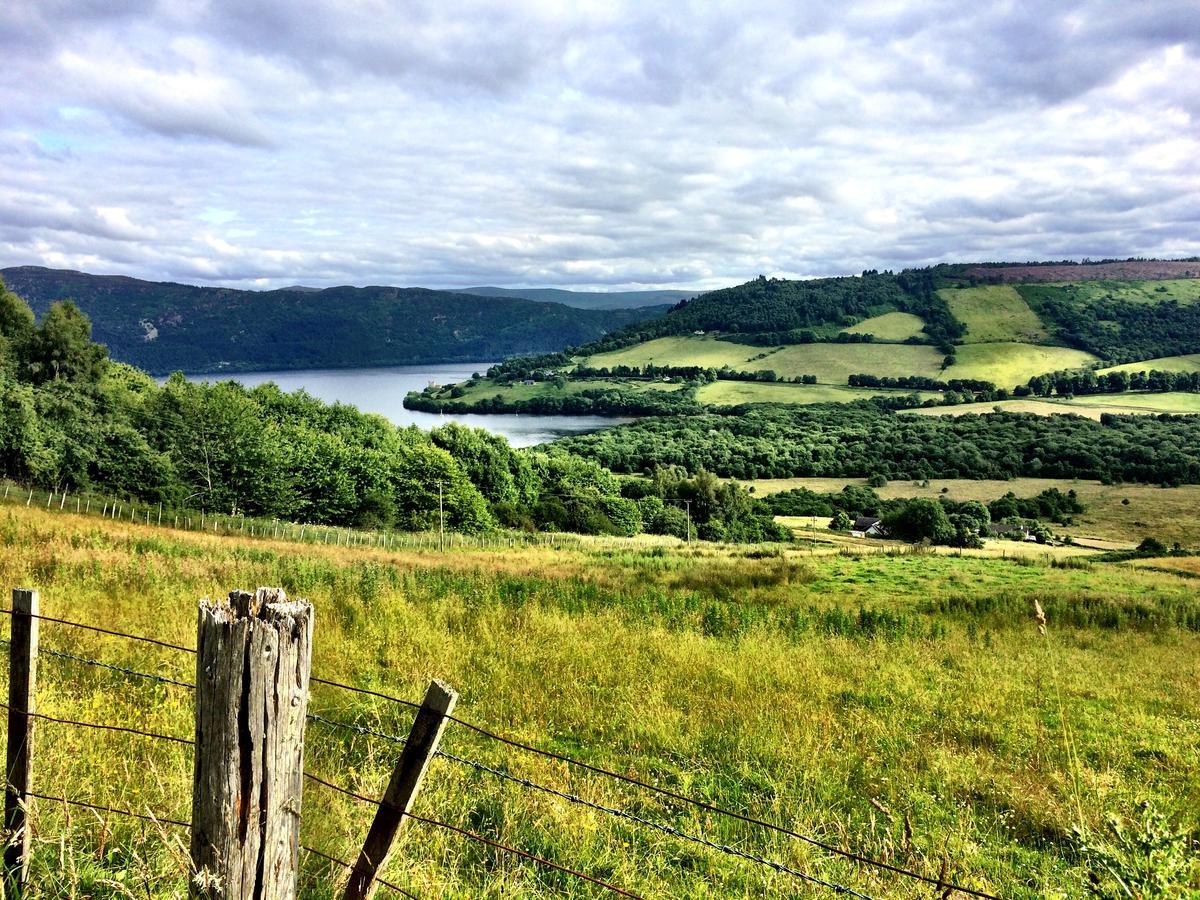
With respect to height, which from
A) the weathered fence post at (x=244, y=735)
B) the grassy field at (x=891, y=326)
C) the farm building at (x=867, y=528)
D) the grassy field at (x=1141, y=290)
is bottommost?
the farm building at (x=867, y=528)

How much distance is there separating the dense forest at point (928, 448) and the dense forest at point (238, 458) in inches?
1160

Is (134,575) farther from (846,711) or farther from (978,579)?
(978,579)

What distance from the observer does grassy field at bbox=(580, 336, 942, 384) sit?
160500 mm

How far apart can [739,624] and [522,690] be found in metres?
5.67

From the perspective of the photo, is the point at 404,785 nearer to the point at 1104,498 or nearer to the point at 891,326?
the point at 1104,498

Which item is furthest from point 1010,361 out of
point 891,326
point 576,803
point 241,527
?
point 576,803

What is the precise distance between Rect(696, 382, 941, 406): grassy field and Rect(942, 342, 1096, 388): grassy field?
48.7 feet

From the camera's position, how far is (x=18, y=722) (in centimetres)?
344

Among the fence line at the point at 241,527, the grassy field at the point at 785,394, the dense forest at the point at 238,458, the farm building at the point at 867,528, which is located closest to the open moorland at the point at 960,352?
the grassy field at the point at 785,394

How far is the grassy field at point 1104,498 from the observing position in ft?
225

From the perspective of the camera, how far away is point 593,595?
14.1 m

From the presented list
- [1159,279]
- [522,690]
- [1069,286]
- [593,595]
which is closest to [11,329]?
[593,595]

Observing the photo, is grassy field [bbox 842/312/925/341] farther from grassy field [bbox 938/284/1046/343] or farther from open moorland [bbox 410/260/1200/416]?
grassy field [bbox 938/284/1046/343]

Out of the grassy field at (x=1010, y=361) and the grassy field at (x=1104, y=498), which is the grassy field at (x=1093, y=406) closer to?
the grassy field at (x=1010, y=361)
